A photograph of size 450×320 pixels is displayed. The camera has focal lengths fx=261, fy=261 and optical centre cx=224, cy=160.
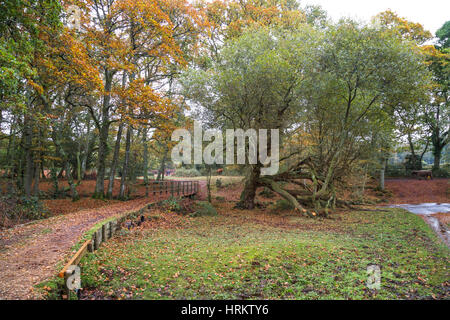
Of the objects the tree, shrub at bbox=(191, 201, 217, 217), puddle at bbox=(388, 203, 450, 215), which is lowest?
puddle at bbox=(388, 203, 450, 215)

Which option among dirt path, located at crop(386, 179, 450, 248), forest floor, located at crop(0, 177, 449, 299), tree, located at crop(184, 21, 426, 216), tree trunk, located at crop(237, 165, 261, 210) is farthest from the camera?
dirt path, located at crop(386, 179, 450, 248)

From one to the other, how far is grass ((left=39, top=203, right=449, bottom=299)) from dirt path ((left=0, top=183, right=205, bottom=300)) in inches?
26.0

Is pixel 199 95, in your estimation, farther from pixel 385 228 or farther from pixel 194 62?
pixel 385 228

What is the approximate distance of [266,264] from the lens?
5.47m

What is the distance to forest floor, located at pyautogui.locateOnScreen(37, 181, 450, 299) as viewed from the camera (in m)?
4.39

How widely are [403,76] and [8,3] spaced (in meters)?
12.2

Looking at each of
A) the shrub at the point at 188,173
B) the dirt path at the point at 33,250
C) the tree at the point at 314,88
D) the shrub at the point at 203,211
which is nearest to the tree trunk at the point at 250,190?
the tree at the point at 314,88

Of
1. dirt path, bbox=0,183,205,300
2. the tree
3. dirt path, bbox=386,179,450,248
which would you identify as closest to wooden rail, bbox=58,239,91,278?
dirt path, bbox=0,183,205,300

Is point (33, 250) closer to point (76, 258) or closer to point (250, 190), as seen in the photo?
point (76, 258)

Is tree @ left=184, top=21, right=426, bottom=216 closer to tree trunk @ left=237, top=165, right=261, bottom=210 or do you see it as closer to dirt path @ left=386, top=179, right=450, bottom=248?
tree trunk @ left=237, top=165, right=261, bottom=210

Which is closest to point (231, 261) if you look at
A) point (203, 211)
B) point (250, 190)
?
point (203, 211)

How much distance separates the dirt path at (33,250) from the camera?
12.6 feet

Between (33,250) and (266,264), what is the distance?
15.9ft

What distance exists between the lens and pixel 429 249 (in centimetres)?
683
